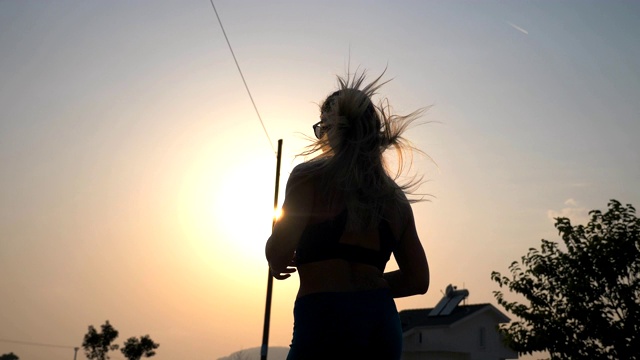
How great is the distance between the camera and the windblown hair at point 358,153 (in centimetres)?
236

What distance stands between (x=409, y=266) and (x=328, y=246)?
413 millimetres

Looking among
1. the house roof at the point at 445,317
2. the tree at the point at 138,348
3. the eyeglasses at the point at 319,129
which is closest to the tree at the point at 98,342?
the tree at the point at 138,348

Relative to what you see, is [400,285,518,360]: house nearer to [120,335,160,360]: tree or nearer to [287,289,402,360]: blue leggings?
[120,335,160,360]: tree

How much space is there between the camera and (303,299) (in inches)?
89.7

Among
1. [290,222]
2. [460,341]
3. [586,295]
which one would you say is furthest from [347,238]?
[460,341]

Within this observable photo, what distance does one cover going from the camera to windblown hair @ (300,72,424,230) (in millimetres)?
2357

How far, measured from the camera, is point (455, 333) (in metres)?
44.0

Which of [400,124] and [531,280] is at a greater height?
[531,280]

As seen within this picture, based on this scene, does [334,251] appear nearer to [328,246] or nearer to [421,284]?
[328,246]

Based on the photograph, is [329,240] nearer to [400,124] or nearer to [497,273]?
[400,124]

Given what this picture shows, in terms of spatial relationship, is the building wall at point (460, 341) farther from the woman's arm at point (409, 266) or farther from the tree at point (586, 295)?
the woman's arm at point (409, 266)

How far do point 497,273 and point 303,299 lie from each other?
2396 cm

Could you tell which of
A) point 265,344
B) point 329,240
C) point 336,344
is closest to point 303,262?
point 329,240

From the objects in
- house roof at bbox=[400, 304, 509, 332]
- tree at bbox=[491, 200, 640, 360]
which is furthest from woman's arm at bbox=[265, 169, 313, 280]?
house roof at bbox=[400, 304, 509, 332]
